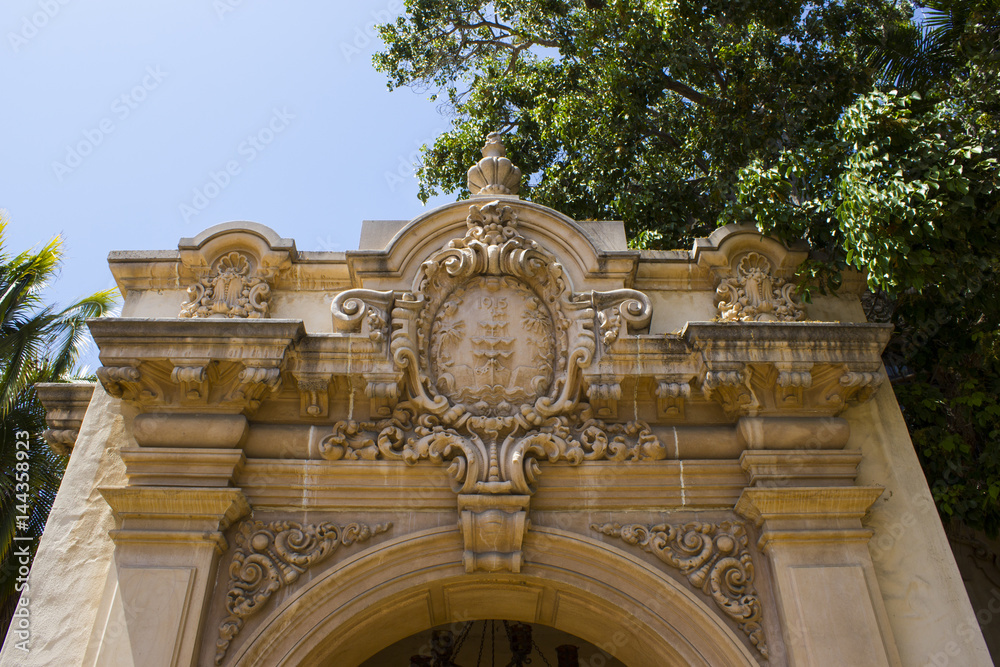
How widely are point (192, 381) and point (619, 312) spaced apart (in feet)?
10.4

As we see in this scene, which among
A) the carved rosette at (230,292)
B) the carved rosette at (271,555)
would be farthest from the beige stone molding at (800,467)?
the carved rosette at (230,292)

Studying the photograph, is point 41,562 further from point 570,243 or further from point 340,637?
point 570,243

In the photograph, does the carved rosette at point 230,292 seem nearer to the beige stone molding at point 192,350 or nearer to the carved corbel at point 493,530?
the beige stone molding at point 192,350

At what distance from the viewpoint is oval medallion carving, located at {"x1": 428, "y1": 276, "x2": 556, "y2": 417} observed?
6.06 metres

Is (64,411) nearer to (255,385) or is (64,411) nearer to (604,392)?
(255,385)

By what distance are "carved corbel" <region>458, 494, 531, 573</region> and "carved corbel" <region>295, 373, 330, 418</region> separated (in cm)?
128

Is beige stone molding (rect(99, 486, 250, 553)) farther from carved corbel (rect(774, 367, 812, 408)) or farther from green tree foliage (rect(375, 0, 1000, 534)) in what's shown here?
green tree foliage (rect(375, 0, 1000, 534))

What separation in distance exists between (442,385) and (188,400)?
186cm

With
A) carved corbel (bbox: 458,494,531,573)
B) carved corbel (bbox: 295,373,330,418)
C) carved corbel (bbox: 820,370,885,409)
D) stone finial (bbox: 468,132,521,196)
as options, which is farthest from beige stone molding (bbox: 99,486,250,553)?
carved corbel (bbox: 820,370,885,409)

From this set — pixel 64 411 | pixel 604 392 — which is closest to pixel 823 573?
pixel 604 392

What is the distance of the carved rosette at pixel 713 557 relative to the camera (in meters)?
5.43

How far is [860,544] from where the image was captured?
5.58 metres

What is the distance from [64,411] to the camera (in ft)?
21.3

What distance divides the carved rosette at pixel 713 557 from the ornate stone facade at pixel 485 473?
0.7 inches
